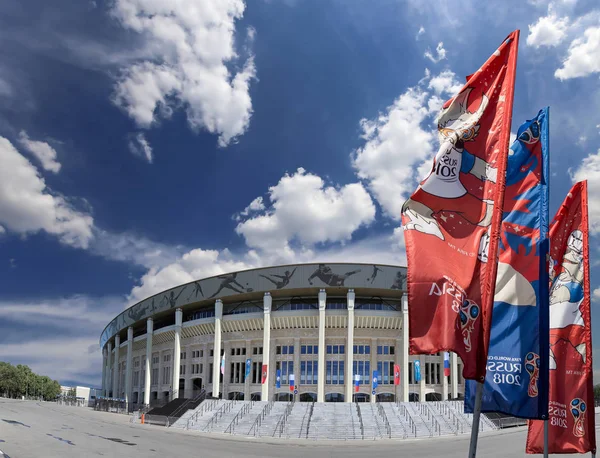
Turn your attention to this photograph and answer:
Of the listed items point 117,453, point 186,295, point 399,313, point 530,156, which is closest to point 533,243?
point 530,156

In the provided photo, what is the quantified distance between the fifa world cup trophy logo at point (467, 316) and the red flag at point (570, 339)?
18.4 feet

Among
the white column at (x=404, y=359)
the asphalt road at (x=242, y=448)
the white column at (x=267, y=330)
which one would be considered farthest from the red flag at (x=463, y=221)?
the white column at (x=267, y=330)

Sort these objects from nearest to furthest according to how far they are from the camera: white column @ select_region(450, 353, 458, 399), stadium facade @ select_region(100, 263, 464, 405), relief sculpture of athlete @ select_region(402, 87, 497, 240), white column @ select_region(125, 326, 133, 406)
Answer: relief sculpture of athlete @ select_region(402, 87, 497, 240)
stadium facade @ select_region(100, 263, 464, 405)
white column @ select_region(450, 353, 458, 399)
white column @ select_region(125, 326, 133, 406)

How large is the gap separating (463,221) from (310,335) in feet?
196

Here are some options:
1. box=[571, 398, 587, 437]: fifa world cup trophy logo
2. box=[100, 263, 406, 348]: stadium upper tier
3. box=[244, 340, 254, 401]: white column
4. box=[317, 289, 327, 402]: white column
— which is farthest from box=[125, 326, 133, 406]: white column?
box=[571, 398, 587, 437]: fifa world cup trophy logo

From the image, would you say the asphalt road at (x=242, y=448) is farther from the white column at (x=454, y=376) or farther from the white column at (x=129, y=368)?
the white column at (x=129, y=368)

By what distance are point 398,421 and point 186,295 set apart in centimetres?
3640

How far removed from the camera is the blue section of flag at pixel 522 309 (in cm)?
744

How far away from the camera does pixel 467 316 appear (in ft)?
21.6

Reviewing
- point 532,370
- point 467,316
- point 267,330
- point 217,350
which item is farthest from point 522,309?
point 217,350

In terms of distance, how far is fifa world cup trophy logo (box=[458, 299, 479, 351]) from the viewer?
21.4 ft

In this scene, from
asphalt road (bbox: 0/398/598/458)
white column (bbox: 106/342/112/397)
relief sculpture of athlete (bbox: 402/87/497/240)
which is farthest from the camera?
white column (bbox: 106/342/112/397)

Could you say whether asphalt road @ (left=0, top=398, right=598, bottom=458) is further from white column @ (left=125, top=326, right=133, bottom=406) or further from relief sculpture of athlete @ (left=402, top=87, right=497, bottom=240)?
white column @ (left=125, top=326, right=133, bottom=406)

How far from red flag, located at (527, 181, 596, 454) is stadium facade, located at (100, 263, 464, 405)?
50691 millimetres
